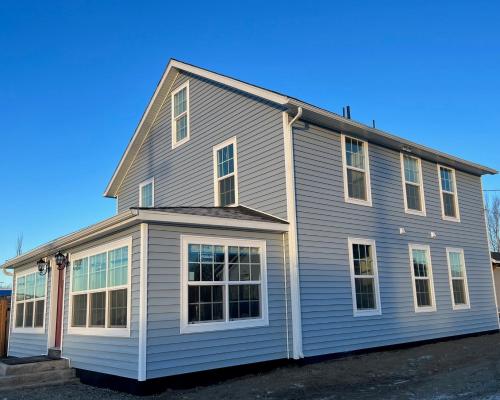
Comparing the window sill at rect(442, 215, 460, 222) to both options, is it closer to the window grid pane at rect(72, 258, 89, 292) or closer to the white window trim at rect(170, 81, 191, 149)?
the white window trim at rect(170, 81, 191, 149)

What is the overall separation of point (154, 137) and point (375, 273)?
25.8 ft

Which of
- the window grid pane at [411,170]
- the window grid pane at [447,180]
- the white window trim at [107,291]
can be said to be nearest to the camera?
the white window trim at [107,291]

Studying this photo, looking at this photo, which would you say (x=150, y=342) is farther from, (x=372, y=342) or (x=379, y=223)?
(x=379, y=223)

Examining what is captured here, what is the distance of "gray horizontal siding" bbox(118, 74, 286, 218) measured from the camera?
10.7m

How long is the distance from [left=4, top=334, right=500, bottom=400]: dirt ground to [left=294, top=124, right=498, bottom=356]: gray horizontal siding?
757 millimetres

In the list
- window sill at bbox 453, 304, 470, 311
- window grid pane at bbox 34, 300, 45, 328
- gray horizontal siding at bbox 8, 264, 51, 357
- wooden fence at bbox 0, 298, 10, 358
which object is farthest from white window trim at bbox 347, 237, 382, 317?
wooden fence at bbox 0, 298, 10, 358

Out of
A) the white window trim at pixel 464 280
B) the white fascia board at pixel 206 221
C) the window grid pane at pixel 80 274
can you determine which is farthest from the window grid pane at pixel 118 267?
the white window trim at pixel 464 280

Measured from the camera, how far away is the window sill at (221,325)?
8352 millimetres

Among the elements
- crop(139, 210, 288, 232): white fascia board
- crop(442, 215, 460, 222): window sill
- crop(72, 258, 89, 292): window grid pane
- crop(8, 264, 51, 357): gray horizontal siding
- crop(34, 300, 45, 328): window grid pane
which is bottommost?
crop(8, 264, 51, 357): gray horizontal siding

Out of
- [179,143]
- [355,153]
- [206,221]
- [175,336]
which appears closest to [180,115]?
[179,143]

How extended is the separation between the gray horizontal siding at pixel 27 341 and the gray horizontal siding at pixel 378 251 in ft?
19.8

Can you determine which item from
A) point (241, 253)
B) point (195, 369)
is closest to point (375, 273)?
point (241, 253)

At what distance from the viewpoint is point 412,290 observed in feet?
41.0

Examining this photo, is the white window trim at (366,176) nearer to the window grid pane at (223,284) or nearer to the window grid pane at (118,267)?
the window grid pane at (223,284)
